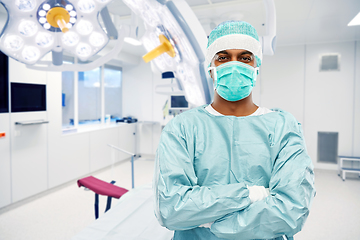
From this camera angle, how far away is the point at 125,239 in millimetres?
1558

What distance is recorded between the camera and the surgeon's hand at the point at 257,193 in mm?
805

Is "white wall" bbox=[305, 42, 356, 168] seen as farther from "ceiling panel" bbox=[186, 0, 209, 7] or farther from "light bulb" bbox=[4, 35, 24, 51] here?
"light bulb" bbox=[4, 35, 24, 51]

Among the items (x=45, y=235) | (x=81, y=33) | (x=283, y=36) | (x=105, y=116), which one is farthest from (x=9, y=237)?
(x=283, y=36)

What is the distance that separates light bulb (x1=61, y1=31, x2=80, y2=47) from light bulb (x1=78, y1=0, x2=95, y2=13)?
174mm

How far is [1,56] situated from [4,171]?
1.30 meters

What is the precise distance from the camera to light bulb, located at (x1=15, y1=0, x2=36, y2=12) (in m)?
1.19

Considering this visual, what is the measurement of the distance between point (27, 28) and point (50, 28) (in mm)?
111

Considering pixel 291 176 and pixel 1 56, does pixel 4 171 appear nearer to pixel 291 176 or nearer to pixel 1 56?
pixel 1 56

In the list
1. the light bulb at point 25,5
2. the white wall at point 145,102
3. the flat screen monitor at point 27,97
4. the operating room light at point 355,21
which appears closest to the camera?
the light bulb at point 25,5

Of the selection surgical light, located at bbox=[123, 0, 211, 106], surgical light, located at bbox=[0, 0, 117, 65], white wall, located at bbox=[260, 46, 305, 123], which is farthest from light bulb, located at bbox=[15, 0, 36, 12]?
white wall, located at bbox=[260, 46, 305, 123]

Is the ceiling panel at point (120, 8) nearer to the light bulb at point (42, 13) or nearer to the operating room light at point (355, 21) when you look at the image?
the light bulb at point (42, 13)

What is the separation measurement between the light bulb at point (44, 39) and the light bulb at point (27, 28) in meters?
0.04

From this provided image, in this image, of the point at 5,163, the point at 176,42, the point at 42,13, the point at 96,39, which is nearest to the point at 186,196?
the point at 176,42

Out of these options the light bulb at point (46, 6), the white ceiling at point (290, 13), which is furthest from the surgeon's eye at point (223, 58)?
the white ceiling at point (290, 13)
